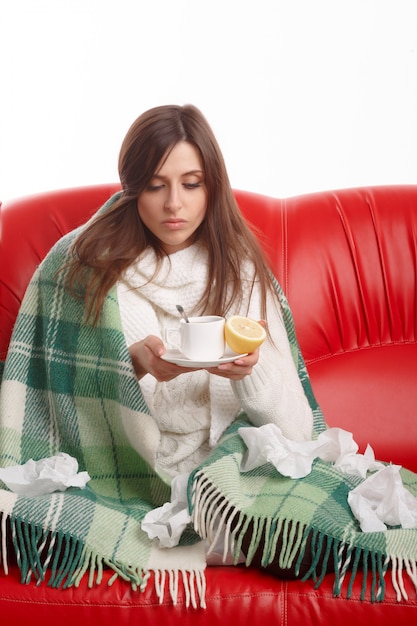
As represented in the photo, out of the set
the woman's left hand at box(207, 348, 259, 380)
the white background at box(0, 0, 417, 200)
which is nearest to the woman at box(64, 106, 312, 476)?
the woman's left hand at box(207, 348, 259, 380)

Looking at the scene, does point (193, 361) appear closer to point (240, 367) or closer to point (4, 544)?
point (240, 367)

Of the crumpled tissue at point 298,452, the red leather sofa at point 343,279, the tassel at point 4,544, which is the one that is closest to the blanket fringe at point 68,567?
the tassel at point 4,544

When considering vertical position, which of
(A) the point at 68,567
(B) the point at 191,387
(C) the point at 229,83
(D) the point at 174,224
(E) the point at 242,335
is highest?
(C) the point at 229,83

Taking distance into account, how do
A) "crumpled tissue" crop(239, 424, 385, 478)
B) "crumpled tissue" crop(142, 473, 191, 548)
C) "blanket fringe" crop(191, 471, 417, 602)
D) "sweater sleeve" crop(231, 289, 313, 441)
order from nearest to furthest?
"blanket fringe" crop(191, 471, 417, 602), "crumpled tissue" crop(142, 473, 191, 548), "crumpled tissue" crop(239, 424, 385, 478), "sweater sleeve" crop(231, 289, 313, 441)

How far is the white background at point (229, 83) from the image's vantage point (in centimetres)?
270

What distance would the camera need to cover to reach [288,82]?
2750 mm

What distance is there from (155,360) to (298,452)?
0.36m

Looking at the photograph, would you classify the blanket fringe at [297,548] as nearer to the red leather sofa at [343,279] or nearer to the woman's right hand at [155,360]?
the woman's right hand at [155,360]

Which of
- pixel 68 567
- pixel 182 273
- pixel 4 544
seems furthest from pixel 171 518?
pixel 182 273

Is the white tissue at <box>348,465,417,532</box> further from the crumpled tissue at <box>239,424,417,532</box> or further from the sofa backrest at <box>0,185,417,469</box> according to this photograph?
the sofa backrest at <box>0,185,417,469</box>

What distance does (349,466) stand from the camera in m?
1.83

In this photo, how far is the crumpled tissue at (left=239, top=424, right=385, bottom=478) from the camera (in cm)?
171

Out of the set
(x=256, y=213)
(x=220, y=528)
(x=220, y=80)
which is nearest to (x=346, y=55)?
(x=220, y=80)

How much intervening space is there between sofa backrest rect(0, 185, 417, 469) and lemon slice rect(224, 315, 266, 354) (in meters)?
0.62
